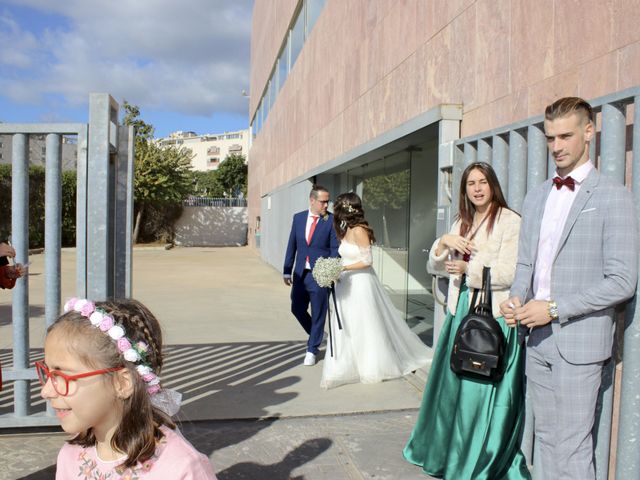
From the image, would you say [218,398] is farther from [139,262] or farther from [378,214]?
[139,262]

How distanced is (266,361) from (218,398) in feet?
4.74

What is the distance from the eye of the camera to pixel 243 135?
128000mm

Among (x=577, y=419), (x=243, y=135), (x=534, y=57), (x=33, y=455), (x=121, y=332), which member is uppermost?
(x=243, y=135)

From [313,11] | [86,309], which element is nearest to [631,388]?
[86,309]

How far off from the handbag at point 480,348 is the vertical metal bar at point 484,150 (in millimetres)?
1526

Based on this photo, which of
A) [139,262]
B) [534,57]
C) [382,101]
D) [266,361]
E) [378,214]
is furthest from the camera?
[139,262]

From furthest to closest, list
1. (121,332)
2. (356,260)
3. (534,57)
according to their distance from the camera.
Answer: (356,260)
(534,57)
(121,332)

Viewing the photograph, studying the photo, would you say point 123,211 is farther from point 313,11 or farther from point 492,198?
point 313,11

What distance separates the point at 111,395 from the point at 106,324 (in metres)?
0.22

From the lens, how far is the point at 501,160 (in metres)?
4.19

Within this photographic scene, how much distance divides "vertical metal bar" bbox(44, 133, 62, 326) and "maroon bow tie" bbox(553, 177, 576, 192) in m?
3.08

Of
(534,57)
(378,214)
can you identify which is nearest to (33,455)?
(534,57)

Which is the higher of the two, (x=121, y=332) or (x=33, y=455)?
(x=121, y=332)

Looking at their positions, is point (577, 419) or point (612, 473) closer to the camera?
point (577, 419)
